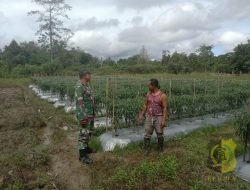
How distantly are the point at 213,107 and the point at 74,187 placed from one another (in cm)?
589

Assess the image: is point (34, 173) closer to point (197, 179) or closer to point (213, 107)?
point (197, 179)

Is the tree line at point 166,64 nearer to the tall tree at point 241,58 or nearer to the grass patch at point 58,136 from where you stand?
the tall tree at point 241,58

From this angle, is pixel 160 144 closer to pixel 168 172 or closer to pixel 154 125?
pixel 154 125

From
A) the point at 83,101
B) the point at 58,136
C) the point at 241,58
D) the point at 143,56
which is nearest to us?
the point at 83,101

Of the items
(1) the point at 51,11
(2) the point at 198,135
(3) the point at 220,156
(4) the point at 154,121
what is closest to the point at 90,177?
(4) the point at 154,121

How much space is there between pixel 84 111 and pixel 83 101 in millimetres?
175

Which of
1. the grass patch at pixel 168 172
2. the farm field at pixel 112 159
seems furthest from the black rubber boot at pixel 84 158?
the grass patch at pixel 168 172

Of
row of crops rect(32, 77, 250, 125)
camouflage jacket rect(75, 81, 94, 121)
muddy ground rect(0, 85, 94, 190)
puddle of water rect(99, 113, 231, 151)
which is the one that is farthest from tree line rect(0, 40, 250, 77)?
camouflage jacket rect(75, 81, 94, 121)

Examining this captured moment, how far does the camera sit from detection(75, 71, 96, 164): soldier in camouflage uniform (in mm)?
5148

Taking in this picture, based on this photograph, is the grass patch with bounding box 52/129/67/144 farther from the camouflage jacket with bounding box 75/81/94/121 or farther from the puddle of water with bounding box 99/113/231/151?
the camouflage jacket with bounding box 75/81/94/121

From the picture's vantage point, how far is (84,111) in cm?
521

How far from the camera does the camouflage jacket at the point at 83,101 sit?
5129 mm

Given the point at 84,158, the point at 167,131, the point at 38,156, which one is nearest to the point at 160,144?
the point at 84,158

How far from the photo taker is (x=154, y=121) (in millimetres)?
5461
